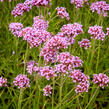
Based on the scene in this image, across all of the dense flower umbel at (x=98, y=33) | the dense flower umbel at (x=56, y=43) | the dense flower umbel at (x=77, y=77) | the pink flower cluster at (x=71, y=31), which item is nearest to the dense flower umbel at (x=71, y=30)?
the pink flower cluster at (x=71, y=31)

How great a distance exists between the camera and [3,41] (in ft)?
10.1

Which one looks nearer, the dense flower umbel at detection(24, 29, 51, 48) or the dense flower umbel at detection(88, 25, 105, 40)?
the dense flower umbel at detection(24, 29, 51, 48)

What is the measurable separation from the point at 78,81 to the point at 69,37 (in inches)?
17.3

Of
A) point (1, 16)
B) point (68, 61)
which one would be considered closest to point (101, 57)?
point (68, 61)

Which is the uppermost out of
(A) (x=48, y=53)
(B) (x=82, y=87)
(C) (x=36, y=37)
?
(C) (x=36, y=37)

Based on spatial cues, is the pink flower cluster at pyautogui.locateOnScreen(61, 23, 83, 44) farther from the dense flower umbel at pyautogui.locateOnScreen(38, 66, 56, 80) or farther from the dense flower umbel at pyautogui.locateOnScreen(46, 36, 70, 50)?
the dense flower umbel at pyautogui.locateOnScreen(38, 66, 56, 80)

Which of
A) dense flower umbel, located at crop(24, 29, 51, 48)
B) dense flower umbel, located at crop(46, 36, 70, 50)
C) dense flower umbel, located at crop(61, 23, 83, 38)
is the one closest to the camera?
dense flower umbel, located at crop(46, 36, 70, 50)

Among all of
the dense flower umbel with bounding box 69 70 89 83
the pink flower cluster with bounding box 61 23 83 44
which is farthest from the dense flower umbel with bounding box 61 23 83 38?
the dense flower umbel with bounding box 69 70 89 83

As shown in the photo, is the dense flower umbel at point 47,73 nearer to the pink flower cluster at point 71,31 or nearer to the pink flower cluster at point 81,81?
the pink flower cluster at point 81,81

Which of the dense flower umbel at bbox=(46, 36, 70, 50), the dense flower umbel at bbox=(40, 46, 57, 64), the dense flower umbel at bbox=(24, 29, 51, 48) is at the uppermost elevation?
the dense flower umbel at bbox=(24, 29, 51, 48)

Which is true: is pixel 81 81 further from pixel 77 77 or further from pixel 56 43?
pixel 56 43

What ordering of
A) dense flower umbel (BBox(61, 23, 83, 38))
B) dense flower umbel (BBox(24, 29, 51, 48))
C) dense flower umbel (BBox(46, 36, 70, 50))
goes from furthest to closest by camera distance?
dense flower umbel (BBox(61, 23, 83, 38))
dense flower umbel (BBox(24, 29, 51, 48))
dense flower umbel (BBox(46, 36, 70, 50))

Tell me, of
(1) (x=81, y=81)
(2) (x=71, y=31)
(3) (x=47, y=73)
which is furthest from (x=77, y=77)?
(2) (x=71, y=31)

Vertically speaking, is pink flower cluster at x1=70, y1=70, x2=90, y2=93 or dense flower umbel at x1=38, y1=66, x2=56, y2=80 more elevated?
dense flower umbel at x1=38, y1=66, x2=56, y2=80
